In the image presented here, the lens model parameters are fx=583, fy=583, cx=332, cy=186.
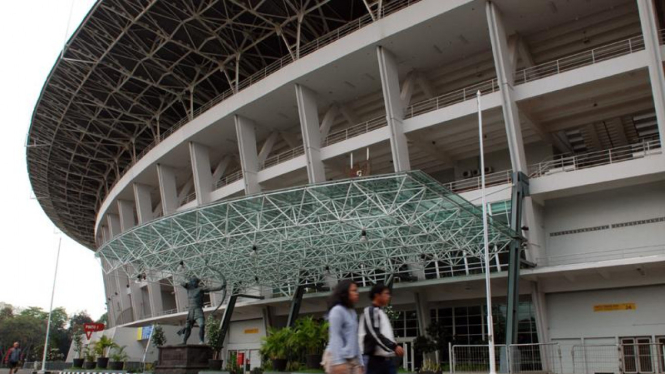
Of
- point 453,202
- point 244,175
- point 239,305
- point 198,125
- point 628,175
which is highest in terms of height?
point 198,125

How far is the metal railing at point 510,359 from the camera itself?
71.7 feet

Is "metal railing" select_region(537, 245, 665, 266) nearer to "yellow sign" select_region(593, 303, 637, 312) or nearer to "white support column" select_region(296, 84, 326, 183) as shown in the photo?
"yellow sign" select_region(593, 303, 637, 312)

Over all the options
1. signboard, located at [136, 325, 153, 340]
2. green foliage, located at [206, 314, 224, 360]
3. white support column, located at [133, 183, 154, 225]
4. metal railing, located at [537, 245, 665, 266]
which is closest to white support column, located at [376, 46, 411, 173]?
metal railing, located at [537, 245, 665, 266]

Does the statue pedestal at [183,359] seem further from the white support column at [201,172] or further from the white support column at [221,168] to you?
the white support column at [221,168]

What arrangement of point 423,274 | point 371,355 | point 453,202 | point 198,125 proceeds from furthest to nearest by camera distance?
1. point 198,125
2. point 423,274
3. point 453,202
4. point 371,355

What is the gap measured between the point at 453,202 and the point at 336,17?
56.4 feet

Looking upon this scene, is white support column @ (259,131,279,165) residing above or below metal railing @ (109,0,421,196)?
below

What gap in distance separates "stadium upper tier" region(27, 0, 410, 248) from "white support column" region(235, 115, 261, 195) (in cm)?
291

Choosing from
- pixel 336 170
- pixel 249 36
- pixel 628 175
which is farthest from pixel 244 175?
pixel 628 175

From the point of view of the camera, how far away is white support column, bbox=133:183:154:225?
49.4m

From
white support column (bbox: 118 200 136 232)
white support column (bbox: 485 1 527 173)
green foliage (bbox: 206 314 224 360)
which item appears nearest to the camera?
white support column (bbox: 485 1 527 173)

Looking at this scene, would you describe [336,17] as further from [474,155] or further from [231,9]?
[474,155]

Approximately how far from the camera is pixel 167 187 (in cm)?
4531

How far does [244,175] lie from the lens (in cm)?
3591
